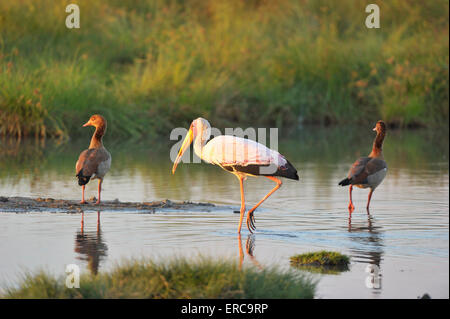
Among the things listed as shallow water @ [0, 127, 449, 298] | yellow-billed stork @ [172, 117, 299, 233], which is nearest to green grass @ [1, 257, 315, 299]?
shallow water @ [0, 127, 449, 298]

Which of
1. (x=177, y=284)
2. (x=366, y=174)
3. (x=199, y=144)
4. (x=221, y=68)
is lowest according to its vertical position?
(x=177, y=284)

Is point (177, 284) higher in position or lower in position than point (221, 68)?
lower

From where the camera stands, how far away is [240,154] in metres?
10.1

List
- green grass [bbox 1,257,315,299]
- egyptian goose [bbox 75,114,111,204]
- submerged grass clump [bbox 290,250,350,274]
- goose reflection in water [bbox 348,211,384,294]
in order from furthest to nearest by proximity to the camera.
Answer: egyptian goose [bbox 75,114,111,204] → submerged grass clump [bbox 290,250,350,274] → goose reflection in water [bbox 348,211,384,294] → green grass [bbox 1,257,315,299]

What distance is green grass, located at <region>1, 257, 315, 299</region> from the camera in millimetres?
6453

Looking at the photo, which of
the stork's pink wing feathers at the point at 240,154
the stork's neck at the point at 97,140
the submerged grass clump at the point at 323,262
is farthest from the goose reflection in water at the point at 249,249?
the stork's neck at the point at 97,140

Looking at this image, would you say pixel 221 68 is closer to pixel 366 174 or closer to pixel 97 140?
pixel 97 140

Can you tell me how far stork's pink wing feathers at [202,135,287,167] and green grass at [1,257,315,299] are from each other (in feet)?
10.6

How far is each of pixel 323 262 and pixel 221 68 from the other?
59.8ft

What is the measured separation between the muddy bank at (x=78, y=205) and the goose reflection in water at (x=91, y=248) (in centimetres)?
131

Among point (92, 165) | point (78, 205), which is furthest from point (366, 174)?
point (78, 205)

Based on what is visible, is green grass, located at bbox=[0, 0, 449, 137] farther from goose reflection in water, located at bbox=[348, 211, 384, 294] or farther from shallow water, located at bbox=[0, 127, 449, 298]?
goose reflection in water, located at bbox=[348, 211, 384, 294]

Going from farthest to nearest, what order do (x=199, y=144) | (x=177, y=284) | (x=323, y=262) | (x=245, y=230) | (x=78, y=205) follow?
(x=78, y=205) → (x=199, y=144) → (x=245, y=230) → (x=323, y=262) → (x=177, y=284)

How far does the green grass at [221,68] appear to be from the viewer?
21547mm
